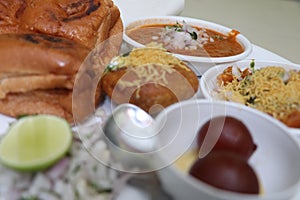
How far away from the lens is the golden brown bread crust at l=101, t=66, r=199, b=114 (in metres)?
1.42

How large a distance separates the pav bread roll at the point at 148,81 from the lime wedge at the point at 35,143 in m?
0.33

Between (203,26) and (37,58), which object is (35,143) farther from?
(203,26)

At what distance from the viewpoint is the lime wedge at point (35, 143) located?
1.05 meters

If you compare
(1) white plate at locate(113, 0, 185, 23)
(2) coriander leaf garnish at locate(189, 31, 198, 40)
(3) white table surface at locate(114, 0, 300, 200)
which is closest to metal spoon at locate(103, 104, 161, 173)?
(2) coriander leaf garnish at locate(189, 31, 198, 40)

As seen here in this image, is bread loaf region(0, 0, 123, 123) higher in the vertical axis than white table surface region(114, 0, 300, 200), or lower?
higher

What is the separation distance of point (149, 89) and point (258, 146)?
1.31 feet

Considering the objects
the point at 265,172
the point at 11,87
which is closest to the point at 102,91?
the point at 11,87

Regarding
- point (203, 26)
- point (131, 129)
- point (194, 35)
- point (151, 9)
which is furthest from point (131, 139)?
point (151, 9)

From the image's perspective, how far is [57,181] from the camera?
3.56 feet

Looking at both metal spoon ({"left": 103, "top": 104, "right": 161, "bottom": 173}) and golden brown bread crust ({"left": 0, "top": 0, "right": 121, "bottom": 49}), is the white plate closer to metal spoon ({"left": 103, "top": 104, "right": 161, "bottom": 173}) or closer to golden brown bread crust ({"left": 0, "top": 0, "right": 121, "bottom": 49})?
golden brown bread crust ({"left": 0, "top": 0, "right": 121, "bottom": 49})

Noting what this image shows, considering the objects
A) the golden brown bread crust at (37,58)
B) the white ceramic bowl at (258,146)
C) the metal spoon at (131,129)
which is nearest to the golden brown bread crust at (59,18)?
the golden brown bread crust at (37,58)

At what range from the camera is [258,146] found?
1279mm

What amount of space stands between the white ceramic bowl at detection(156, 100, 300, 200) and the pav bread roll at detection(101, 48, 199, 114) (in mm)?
153

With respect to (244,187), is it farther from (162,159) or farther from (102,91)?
(102,91)
